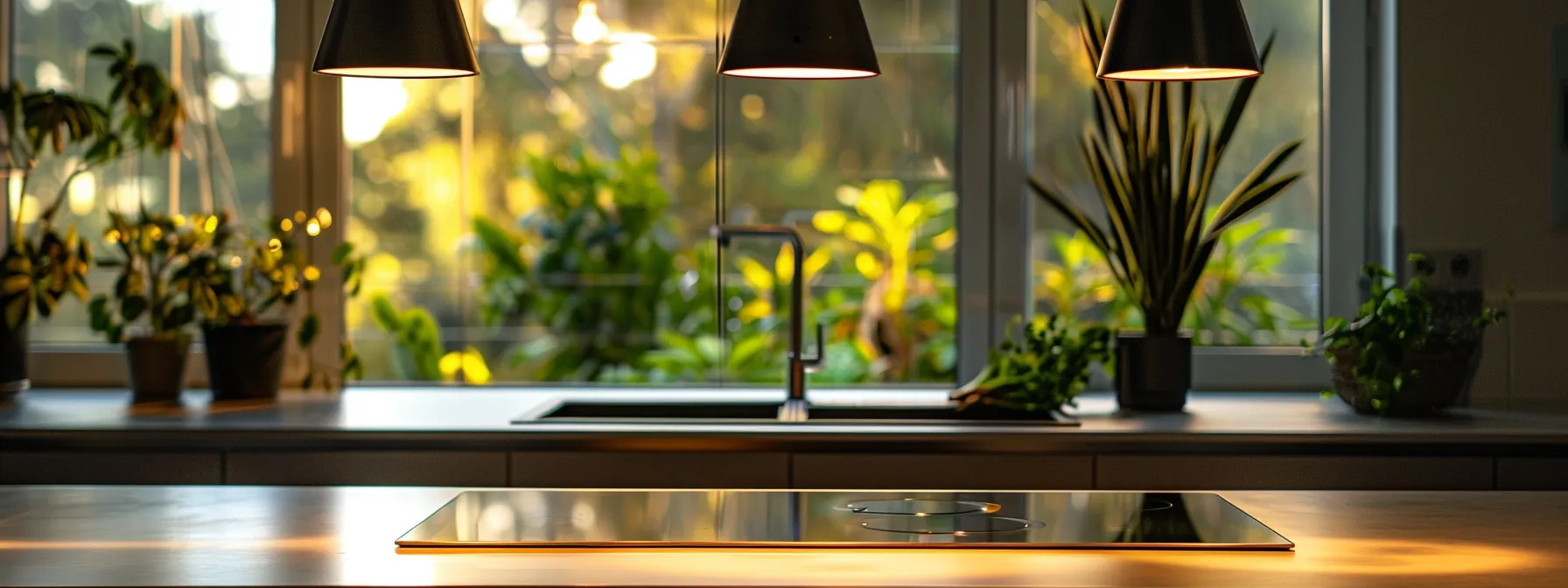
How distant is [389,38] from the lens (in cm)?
192

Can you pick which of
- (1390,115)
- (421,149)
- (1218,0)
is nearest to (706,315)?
Result: (421,149)

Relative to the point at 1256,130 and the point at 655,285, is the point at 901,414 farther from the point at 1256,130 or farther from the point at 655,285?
the point at 655,285

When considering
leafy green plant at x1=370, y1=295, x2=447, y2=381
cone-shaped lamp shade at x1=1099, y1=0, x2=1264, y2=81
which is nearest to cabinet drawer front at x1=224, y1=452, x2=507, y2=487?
cone-shaped lamp shade at x1=1099, y1=0, x2=1264, y2=81

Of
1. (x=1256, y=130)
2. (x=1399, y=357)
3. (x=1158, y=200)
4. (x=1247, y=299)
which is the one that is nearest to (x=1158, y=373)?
(x=1158, y=200)

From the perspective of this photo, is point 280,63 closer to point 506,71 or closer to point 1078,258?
point 1078,258

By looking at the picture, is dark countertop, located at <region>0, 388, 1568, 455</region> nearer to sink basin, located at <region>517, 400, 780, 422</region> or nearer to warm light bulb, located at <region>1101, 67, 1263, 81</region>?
sink basin, located at <region>517, 400, 780, 422</region>

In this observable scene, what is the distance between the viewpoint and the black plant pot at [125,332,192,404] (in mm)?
3129

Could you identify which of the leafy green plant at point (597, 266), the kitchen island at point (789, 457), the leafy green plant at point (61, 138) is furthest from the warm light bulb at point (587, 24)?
the leafy green plant at point (597, 266)

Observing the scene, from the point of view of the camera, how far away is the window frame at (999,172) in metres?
3.44

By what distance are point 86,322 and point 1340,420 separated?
3.00 metres

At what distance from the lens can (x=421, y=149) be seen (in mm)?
7539

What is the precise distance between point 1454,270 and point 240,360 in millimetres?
2711

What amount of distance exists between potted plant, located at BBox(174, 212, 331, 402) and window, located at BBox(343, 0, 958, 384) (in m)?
0.58

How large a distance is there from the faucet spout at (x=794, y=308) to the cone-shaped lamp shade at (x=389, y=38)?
1.27 meters
